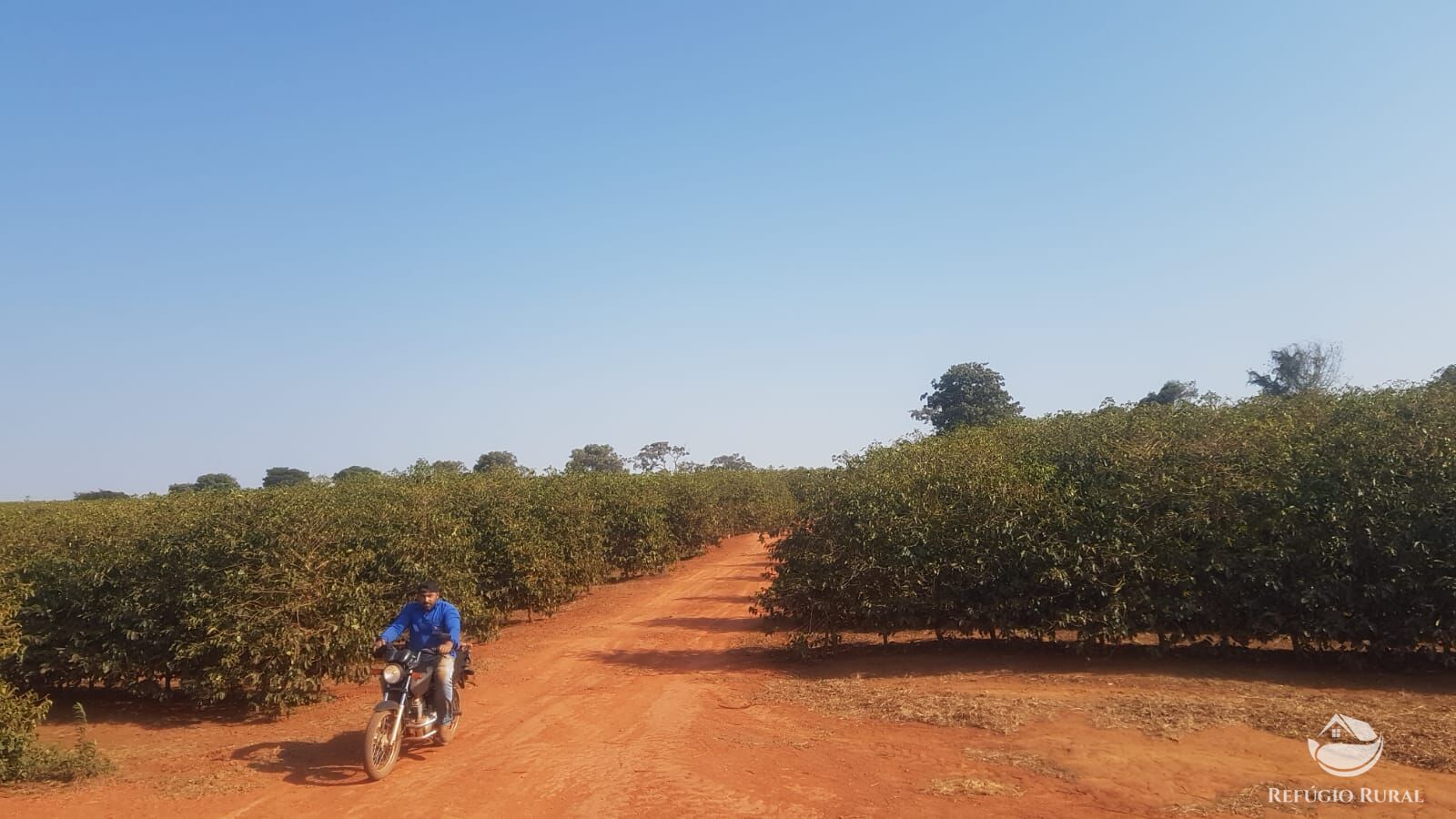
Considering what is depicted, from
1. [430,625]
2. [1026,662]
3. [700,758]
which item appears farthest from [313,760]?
[1026,662]

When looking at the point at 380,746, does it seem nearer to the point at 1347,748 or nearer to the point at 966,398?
the point at 1347,748

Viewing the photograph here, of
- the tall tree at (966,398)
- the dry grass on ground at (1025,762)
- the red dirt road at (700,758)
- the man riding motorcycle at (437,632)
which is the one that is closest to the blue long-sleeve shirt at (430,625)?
the man riding motorcycle at (437,632)

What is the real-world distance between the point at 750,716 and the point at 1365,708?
19.0 feet

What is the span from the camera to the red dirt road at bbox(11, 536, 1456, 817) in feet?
19.8

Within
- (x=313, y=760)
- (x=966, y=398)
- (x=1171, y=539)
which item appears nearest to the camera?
(x=313, y=760)

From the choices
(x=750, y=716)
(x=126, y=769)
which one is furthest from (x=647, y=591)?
(x=126, y=769)

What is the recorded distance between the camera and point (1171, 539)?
388 inches

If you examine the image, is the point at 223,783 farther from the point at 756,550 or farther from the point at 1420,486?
the point at 756,550

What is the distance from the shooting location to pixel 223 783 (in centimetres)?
684

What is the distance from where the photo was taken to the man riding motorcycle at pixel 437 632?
295 inches

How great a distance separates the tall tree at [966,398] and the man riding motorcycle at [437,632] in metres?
38.3

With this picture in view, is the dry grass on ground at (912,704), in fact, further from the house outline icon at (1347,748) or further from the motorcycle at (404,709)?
the motorcycle at (404,709)

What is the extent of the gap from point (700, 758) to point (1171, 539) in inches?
249

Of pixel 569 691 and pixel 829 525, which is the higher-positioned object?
pixel 829 525
